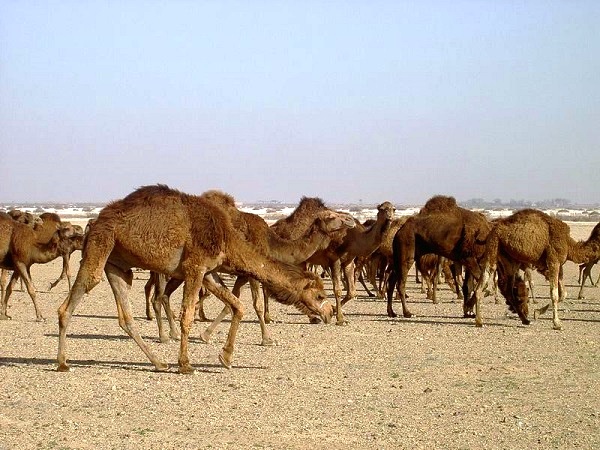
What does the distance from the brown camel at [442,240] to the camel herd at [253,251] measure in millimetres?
24

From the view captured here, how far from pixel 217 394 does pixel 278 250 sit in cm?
499

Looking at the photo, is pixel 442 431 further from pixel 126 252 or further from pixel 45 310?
pixel 45 310

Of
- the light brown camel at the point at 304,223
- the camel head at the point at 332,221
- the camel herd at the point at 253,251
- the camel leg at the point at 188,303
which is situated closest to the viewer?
the camel leg at the point at 188,303

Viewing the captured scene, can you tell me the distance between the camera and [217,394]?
Answer: 1020 cm

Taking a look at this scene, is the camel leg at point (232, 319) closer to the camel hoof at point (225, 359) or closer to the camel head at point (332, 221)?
the camel hoof at point (225, 359)

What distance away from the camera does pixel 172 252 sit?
1175 centimetres

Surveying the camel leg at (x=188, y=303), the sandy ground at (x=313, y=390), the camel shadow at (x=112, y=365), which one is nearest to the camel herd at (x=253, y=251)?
the camel leg at (x=188, y=303)

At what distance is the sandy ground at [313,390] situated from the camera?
8453mm

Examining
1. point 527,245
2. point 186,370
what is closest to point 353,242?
point 527,245

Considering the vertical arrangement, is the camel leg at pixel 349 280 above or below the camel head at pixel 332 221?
below

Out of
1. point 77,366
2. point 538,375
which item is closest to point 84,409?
point 77,366

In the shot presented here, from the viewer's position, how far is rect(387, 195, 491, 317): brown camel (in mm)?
19562

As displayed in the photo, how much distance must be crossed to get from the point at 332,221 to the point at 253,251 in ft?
12.1

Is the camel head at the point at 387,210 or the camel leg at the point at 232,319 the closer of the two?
the camel leg at the point at 232,319
